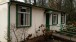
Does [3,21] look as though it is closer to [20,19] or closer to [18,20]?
[18,20]

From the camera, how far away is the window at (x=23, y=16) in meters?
11.6

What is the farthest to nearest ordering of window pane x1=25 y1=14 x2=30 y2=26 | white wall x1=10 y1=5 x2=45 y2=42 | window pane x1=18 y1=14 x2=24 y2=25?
window pane x1=25 y1=14 x2=30 y2=26 → window pane x1=18 y1=14 x2=24 y2=25 → white wall x1=10 y1=5 x2=45 y2=42

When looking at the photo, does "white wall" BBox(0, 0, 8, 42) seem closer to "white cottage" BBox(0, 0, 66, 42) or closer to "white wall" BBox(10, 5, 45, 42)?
"white cottage" BBox(0, 0, 66, 42)

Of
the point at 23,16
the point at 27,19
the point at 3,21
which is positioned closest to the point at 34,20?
the point at 27,19

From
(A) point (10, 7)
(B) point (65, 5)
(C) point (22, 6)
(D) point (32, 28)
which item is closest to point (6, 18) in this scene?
(A) point (10, 7)

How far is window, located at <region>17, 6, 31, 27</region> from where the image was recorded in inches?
457

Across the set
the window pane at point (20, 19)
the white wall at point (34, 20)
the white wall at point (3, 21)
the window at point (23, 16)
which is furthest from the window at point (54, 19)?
the white wall at point (3, 21)

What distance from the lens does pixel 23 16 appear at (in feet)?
39.4

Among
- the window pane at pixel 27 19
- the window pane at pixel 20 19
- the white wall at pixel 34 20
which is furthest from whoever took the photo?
the window pane at pixel 27 19

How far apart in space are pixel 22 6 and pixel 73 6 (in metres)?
22.3

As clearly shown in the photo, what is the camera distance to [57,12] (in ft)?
58.1

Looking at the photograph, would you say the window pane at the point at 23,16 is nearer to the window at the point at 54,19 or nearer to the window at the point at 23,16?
the window at the point at 23,16

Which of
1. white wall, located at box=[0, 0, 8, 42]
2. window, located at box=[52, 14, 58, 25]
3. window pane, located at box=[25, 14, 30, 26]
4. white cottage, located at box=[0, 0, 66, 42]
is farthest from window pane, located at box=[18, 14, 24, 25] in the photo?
window, located at box=[52, 14, 58, 25]

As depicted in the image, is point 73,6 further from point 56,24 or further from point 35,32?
point 35,32
